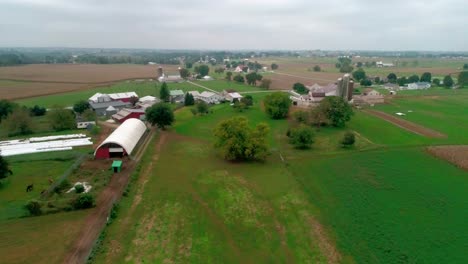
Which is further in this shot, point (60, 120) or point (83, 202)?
point (60, 120)

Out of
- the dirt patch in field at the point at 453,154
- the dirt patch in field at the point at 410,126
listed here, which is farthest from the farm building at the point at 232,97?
the dirt patch in field at the point at 453,154

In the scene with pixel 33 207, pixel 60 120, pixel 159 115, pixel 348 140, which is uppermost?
pixel 159 115

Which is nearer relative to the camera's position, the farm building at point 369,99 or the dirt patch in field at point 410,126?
the dirt patch in field at point 410,126

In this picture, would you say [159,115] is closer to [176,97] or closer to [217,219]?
[217,219]

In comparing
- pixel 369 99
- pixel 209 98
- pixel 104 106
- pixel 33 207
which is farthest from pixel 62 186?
pixel 369 99

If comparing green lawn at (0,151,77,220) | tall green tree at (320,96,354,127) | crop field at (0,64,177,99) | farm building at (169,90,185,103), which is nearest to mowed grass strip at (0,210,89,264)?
green lawn at (0,151,77,220)

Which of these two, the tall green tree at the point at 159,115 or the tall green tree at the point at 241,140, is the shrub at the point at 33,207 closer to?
the tall green tree at the point at 241,140

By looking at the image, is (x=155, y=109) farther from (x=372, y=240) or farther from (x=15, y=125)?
(x=372, y=240)

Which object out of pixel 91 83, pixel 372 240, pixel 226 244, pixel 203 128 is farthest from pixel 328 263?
pixel 91 83
